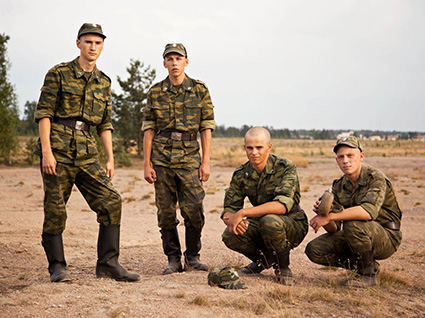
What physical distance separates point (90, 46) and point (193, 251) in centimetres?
276

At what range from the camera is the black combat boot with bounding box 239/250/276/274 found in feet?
17.0

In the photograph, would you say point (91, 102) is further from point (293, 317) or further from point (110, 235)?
point (293, 317)

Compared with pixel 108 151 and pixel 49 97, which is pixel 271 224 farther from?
pixel 49 97

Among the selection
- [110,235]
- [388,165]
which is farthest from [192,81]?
[388,165]

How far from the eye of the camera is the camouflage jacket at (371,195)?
16.0 feet

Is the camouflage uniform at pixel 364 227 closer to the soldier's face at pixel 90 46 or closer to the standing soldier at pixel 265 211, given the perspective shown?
the standing soldier at pixel 265 211

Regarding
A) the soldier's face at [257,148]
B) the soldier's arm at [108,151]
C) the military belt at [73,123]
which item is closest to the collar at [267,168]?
the soldier's face at [257,148]

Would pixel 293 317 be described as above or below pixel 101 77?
below

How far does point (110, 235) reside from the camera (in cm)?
498

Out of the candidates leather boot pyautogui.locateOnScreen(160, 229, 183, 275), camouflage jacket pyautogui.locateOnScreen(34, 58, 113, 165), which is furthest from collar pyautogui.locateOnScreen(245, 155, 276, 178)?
camouflage jacket pyautogui.locateOnScreen(34, 58, 113, 165)

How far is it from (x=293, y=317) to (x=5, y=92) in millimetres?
21661

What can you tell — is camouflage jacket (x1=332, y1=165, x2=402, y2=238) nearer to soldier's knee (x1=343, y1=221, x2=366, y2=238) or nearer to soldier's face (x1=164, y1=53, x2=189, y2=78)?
soldier's knee (x1=343, y1=221, x2=366, y2=238)

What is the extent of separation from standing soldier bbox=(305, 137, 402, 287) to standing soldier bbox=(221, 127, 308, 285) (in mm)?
309

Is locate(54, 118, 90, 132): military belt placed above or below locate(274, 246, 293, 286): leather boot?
above
